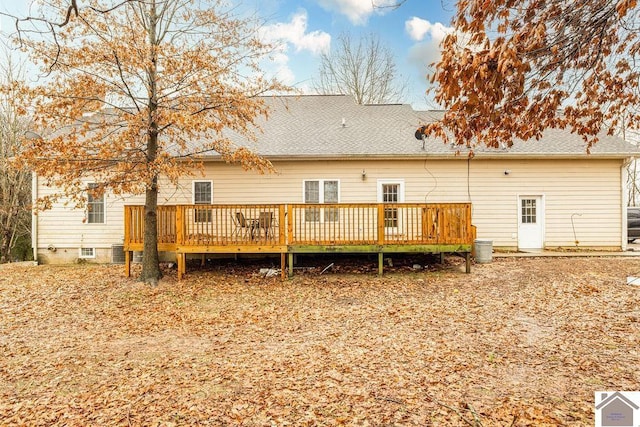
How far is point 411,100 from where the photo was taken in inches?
855

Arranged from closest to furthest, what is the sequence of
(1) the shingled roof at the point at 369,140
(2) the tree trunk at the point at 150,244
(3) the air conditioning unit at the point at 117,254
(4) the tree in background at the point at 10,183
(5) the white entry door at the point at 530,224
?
1. (2) the tree trunk at the point at 150,244
2. (1) the shingled roof at the point at 369,140
3. (3) the air conditioning unit at the point at 117,254
4. (5) the white entry door at the point at 530,224
5. (4) the tree in background at the point at 10,183

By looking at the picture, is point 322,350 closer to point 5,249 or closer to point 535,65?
point 535,65

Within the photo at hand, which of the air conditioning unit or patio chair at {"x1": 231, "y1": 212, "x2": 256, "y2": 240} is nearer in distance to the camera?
patio chair at {"x1": 231, "y1": 212, "x2": 256, "y2": 240}

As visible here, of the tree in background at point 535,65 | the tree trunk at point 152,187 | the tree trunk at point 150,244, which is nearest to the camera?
the tree in background at point 535,65

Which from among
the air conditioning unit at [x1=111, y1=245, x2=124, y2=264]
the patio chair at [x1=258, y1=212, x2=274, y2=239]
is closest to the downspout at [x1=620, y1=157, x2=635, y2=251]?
the patio chair at [x1=258, y1=212, x2=274, y2=239]

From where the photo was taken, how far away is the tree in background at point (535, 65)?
11.4ft

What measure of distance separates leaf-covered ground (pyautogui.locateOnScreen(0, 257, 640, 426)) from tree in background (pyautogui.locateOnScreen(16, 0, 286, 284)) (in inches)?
97.5

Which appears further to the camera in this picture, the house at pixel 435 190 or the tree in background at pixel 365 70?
the tree in background at pixel 365 70

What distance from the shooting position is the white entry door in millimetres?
11375

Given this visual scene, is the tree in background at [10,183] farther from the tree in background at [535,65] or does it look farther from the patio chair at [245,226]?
the tree in background at [535,65]

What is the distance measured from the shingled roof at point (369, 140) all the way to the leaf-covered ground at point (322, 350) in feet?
13.2

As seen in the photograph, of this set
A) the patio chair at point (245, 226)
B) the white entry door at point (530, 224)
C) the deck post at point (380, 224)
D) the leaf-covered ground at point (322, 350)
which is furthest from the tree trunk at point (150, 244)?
the white entry door at point (530, 224)

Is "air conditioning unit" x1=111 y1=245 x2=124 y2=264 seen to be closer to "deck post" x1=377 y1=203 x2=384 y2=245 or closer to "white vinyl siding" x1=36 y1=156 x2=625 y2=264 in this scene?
"white vinyl siding" x1=36 y1=156 x2=625 y2=264

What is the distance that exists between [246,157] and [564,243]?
9.95 metres
